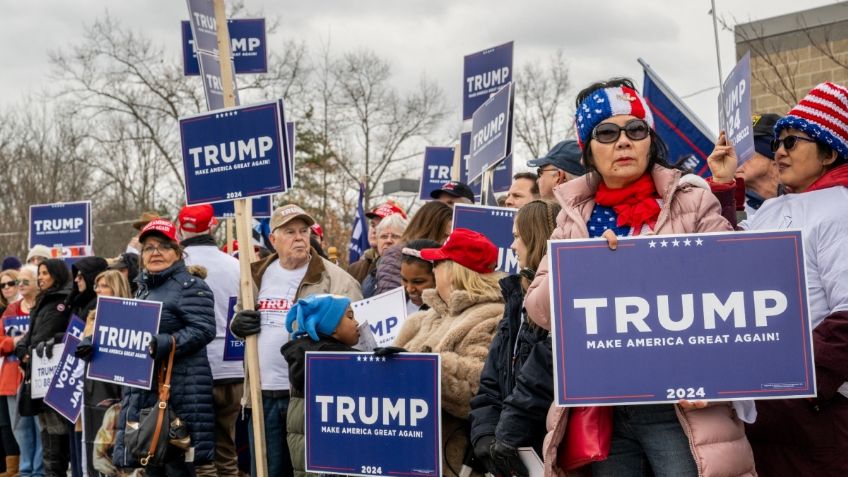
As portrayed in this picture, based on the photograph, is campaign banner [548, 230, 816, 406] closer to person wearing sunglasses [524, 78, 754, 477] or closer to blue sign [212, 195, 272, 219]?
person wearing sunglasses [524, 78, 754, 477]

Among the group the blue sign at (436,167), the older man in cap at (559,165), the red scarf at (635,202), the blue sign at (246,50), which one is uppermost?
the blue sign at (246,50)

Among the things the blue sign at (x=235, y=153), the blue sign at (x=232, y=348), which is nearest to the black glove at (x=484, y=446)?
the blue sign at (x=235, y=153)

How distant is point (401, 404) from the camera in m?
5.59

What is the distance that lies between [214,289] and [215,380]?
0.83 meters

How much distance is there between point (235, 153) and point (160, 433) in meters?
2.12

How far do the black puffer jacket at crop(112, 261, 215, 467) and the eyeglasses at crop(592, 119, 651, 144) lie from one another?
194 inches

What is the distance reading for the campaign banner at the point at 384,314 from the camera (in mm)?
7051

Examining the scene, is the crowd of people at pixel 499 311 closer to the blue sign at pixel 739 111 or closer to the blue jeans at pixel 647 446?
the blue jeans at pixel 647 446

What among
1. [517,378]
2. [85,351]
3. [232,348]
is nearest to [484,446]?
[517,378]

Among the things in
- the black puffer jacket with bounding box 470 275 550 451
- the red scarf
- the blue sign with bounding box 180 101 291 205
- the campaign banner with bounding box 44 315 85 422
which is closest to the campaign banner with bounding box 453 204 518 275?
the blue sign with bounding box 180 101 291 205

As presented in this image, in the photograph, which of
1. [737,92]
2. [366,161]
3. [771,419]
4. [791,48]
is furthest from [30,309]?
[366,161]

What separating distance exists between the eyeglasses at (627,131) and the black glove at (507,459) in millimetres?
1278

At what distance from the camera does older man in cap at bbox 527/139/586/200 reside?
6.28 m

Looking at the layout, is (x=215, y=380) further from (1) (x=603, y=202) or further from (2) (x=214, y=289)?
(1) (x=603, y=202)
